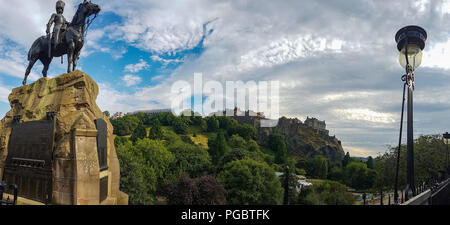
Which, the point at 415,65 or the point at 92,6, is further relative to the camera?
the point at 92,6

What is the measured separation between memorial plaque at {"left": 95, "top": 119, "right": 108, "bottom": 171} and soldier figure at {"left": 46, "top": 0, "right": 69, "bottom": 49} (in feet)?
15.2

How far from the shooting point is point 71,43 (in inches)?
450

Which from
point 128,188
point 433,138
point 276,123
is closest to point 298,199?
point 433,138

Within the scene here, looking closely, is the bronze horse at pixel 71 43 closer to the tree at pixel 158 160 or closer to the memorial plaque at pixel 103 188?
the memorial plaque at pixel 103 188

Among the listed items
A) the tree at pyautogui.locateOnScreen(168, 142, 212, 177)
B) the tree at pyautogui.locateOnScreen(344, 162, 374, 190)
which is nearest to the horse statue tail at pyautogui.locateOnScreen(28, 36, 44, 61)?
the tree at pyautogui.locateOnScreen(168, 142, 212, 177)

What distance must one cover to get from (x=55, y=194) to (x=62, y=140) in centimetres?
186

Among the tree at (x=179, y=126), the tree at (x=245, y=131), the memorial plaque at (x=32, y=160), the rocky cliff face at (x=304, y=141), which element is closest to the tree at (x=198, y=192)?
the memorial plaque at (x=32, y=160)

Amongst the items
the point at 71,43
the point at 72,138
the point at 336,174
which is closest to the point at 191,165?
the point at 71,43

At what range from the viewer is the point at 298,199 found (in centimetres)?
3344

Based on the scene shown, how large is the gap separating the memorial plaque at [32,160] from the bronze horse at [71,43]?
2.99 meters

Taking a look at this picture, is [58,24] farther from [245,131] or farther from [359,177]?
[245,131]

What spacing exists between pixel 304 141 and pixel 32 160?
103729 mm

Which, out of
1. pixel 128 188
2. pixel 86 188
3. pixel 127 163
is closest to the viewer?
pixel 86 188

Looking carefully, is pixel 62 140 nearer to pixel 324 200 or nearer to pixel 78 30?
pixel 78 30
